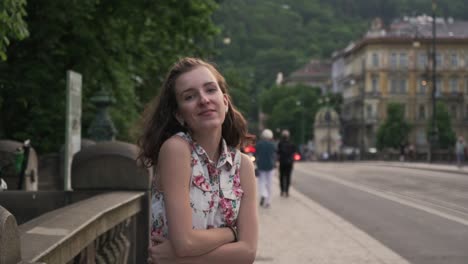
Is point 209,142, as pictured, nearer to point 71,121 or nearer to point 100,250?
point 100,250

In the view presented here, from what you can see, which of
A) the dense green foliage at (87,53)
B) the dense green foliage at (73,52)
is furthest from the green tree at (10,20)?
the dense green foliage at (73,52)

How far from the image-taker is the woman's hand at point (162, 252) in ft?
12.8

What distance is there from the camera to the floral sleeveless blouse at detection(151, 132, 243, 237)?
3.87m

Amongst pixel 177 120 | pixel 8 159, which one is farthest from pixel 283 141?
pixel 177 120

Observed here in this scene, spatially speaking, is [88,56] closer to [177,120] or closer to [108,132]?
[108,132]

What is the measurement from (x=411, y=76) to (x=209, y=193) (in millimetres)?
149312

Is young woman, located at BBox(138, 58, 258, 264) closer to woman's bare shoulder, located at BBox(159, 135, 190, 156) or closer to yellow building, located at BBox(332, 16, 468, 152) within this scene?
woman's bare shoulder, located at BBox(159, 135, 190, 156)

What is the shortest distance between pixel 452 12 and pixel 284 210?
471ft

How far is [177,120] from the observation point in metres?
4.12

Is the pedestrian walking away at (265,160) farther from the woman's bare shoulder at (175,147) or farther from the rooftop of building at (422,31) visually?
the rooftop of building at (422,31)

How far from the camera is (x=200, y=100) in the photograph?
13.1ft

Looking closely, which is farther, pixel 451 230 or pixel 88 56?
pixel 88 56

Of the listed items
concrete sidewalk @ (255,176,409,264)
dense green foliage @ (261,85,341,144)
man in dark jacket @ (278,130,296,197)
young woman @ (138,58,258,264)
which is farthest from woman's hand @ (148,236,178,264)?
dense green foliage @ (261,85,341,144)

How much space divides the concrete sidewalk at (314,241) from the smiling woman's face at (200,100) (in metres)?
7.22
